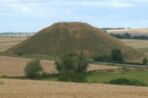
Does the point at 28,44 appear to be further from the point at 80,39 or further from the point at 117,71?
the point at 117,71

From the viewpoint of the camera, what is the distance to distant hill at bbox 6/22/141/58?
401 feet

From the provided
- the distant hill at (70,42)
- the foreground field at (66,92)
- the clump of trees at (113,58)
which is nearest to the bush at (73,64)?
the clump of trees at (113,58)

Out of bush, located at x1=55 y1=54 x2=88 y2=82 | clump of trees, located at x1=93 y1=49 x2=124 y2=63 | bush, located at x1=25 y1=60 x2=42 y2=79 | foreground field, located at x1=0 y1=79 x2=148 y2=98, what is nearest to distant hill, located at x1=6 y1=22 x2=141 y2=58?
clump of trees, located at x1=93 y1=49 x2=124 y2=63

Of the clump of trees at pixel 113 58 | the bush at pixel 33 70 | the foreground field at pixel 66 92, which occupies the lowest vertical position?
the clump of trees at pixel 113 58

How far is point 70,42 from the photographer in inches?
5084

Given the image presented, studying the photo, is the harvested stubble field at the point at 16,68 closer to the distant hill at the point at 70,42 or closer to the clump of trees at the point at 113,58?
the clump of trees at the point at 113,58

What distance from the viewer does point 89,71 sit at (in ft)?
243

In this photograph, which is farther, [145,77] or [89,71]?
[89,71]

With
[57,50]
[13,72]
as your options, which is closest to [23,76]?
[13,72]

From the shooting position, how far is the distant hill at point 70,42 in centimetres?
12225

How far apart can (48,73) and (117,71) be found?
1087 cm

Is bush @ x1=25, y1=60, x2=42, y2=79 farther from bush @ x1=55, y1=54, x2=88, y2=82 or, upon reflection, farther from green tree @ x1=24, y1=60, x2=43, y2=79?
bush @ x1=55, y1=54, x2=88, y2=82

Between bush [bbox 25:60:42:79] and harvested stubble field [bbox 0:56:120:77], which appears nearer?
bush [bbox 25:60:42:79]

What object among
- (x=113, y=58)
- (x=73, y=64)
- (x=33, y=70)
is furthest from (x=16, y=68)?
(x=113, y=58)
